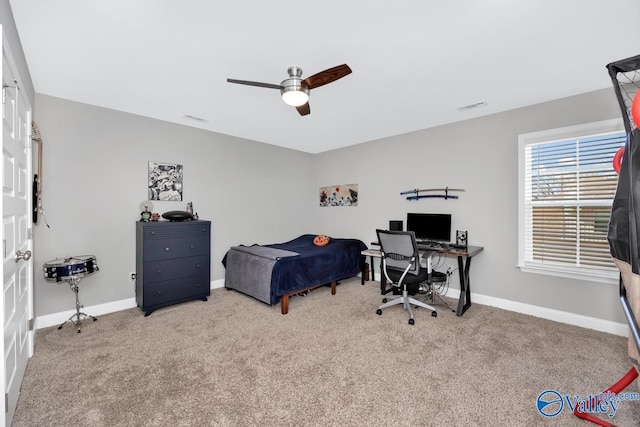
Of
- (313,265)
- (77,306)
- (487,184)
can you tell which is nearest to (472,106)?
(487,184)

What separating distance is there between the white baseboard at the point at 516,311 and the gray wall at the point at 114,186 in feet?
0.22

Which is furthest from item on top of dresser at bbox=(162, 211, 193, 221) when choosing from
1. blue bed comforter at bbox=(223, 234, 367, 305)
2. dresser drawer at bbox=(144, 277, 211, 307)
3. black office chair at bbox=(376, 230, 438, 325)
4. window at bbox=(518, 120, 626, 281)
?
window at bbox=(518, 120, 626, 281)

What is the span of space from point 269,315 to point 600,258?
142 inches

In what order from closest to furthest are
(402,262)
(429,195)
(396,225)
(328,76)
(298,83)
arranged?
1. (328,76)
2. (298,83)
3. (402,262)
4. (429,195)
5. (396,225)

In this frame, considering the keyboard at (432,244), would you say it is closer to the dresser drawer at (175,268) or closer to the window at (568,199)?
the window at (568,199)

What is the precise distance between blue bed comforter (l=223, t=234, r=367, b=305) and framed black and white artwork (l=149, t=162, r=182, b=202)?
127 cm

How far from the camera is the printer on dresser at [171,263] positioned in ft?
10.5

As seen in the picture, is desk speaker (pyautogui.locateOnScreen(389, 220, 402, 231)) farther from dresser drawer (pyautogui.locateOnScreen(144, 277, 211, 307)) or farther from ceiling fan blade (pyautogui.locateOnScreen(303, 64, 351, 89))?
dresser drawer (pyautogui.locateOnScreen(144, 277, 211, 307))

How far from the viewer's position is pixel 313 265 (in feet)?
12.2

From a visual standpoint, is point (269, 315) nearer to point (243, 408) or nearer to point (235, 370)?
point (235, 370)

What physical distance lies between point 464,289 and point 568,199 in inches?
59.1

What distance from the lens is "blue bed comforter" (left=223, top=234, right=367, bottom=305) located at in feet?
10.8

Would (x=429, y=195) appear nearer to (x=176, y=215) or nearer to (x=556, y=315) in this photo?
(x=556, y=315)

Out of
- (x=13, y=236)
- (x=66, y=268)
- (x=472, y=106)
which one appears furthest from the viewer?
(x=472, y=106)
